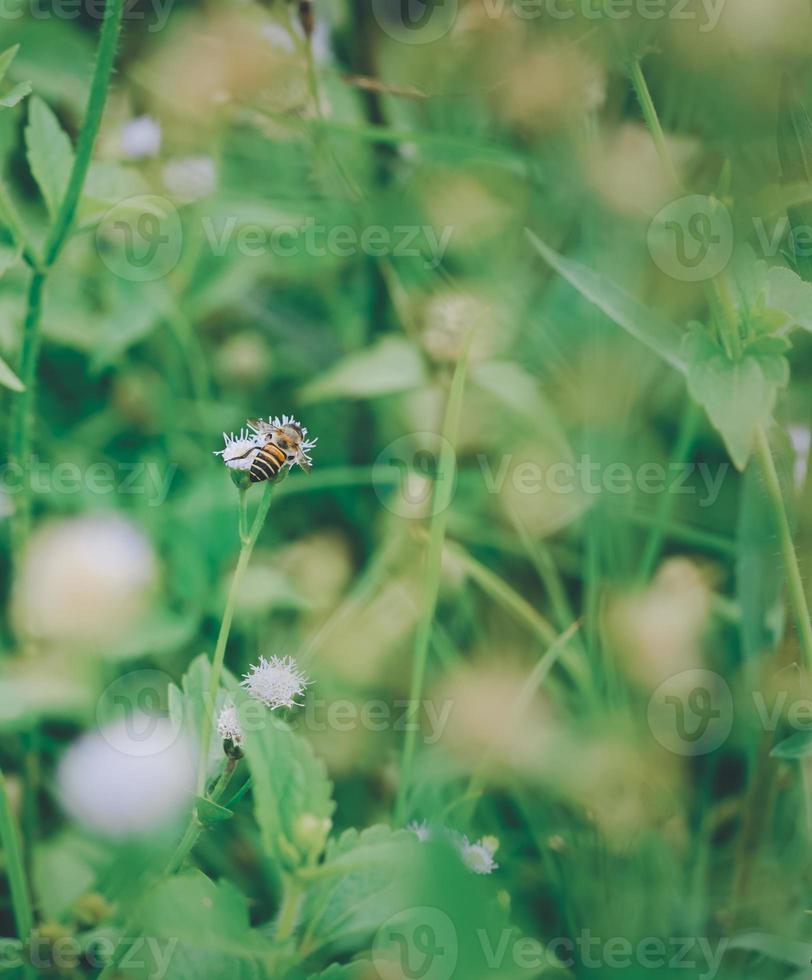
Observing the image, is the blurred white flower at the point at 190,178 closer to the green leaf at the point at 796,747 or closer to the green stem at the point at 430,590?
the green stem at the point at 430,590

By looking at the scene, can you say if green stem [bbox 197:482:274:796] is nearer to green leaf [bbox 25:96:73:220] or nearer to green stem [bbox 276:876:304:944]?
green stem [bbox 276:876:304:944]

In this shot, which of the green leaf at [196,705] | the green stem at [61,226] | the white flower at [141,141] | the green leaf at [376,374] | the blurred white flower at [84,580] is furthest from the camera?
the white flower at [141,141]

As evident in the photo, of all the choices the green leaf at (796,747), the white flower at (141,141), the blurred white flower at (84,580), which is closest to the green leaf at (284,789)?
the green leaf at (796,747)

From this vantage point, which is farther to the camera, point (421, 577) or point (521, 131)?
point (521, 131)

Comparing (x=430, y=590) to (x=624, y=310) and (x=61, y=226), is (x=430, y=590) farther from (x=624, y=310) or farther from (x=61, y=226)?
(x=61, y=226)

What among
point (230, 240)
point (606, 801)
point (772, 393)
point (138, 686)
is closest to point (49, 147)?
point (230, 240)

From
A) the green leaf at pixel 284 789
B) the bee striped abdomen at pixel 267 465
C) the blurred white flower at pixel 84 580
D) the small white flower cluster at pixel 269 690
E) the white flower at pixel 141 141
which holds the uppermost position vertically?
the white flower at pixel 141 141

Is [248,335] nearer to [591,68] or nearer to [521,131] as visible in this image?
[521,131]
